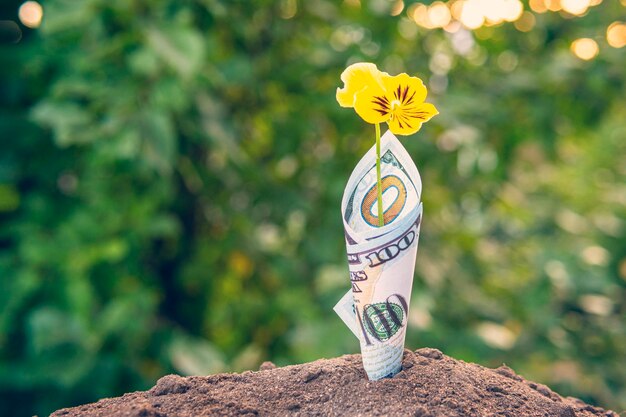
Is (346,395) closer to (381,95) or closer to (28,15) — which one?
(381,95)

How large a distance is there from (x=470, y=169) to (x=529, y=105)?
0.25 meters

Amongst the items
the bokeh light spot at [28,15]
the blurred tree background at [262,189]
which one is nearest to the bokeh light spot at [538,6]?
the blurred tree background at [262,189]

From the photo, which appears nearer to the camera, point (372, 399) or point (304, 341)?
point (372, 399)

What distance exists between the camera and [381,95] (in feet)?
3.10

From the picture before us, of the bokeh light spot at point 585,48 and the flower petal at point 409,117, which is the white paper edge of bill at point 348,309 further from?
the bokeh light spot at point 585,48

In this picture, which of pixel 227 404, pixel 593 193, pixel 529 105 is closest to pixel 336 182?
pixel 529 105

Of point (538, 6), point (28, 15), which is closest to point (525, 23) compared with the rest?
point (538, 6)

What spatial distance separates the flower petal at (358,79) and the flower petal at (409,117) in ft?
0.16

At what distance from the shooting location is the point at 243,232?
2.42 m

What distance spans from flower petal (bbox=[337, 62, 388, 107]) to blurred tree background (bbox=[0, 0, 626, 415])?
2.71 feet

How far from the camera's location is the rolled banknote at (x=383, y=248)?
963mm

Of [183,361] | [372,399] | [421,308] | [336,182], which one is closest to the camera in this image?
[372,399]

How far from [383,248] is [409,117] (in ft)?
0.55

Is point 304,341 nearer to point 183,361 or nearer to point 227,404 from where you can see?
point 183,361
